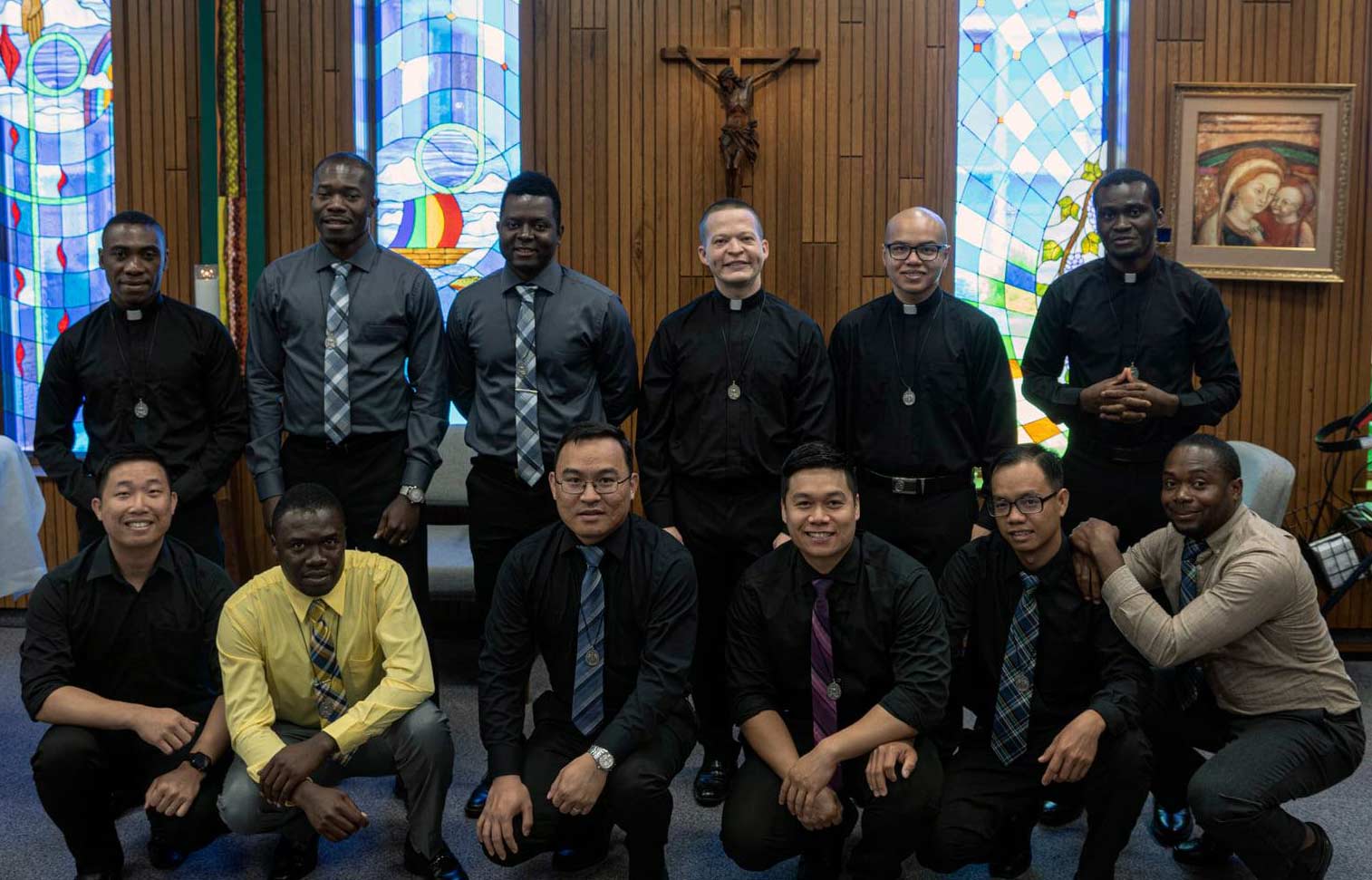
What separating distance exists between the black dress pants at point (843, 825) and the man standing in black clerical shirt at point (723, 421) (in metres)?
0.69

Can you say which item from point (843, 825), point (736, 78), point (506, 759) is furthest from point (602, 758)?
point (736, 78)

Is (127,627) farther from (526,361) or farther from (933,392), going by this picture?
(933,392)

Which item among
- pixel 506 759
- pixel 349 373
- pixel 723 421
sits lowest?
pixel 506 759

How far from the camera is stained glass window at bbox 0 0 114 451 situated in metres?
5.20

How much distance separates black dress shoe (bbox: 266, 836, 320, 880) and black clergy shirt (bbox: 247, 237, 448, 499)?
1018 mm

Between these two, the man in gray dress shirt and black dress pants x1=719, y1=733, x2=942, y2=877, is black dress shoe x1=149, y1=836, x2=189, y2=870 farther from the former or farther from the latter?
black dress pants x1=719, y1=733, x2=942, y2=877

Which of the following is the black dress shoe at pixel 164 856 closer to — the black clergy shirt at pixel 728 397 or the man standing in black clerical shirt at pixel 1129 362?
the black clergy shirt at pixel 728 397

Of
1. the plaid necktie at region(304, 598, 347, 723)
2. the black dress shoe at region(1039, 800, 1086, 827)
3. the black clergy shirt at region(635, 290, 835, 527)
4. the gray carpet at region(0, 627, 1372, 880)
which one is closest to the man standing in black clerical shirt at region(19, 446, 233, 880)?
the gray carpet at region(0, 627, 1372, 880)

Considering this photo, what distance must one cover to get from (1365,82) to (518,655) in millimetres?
4426

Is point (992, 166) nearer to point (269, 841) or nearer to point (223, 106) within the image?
point (223, 106)

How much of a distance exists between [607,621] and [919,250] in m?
1.44

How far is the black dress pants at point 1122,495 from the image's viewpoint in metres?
3.48

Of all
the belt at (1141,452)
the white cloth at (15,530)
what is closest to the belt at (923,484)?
the belt at (1141,452)

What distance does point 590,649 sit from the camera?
9.46 feet
